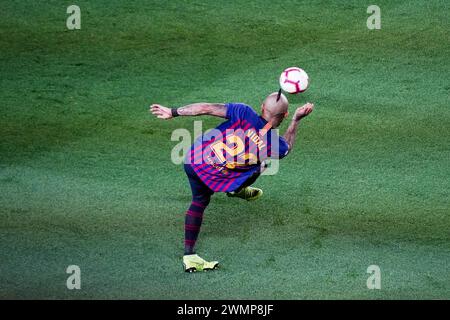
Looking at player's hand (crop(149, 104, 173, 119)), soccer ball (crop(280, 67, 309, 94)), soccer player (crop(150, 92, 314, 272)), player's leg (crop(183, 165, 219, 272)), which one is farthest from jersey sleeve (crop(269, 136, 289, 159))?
player's hand (crop(149, 104, 173, 119))

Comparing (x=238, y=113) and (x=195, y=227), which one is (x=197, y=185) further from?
(x=238, y=113)

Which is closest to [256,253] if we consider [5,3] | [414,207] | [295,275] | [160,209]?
[295,275]

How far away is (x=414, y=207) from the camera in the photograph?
8.16 m

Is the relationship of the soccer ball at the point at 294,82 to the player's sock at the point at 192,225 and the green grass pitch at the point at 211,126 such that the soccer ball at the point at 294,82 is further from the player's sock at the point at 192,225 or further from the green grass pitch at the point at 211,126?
the green grass pitch at the point at 211,126

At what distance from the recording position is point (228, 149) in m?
6.96

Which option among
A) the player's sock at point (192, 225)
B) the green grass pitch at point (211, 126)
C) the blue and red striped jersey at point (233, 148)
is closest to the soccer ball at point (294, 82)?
the blue and red striped jersey at point (233, 148)

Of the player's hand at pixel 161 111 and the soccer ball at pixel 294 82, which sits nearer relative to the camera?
the player's hand at pixel 161 111

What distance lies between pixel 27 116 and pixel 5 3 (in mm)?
3372

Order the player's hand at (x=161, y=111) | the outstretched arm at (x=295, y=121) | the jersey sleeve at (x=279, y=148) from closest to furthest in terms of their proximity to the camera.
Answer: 1. the player's hand at (x=161, y=111)
2. the jersey sleeve at (x=279, y=148)
3. the outstretched arm at (x=295, y=121)

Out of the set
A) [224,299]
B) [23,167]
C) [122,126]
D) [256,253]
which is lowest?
[224,299]

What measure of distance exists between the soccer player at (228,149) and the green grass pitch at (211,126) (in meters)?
0.45

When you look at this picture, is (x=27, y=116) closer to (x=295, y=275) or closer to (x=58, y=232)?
(x=58, y=232)

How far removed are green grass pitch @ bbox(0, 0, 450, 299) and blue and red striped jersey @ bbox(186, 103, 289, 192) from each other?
772mm

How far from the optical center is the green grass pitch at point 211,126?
7.07 m
